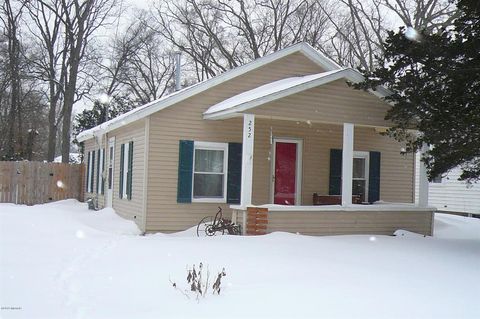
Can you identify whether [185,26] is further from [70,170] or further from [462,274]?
[462,274]

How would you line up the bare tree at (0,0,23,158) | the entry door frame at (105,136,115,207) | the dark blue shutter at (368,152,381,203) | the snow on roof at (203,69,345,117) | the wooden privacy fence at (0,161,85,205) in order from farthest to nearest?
the bare tree at (0,0,23,158)
the wooden privacy fence at (0,161,85,205)
the entry door frame at (105,136,115,207)
the dark blue shutter at (368,152,381,203)
the snow on roof at (203,69,345,117)

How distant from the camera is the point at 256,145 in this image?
1363 cm

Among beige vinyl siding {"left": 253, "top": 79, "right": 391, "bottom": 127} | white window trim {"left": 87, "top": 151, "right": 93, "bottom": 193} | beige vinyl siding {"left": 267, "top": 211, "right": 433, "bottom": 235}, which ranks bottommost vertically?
beige vinyl siding {"left": 267, "top": 211, "right": 433, "bottom": 235}

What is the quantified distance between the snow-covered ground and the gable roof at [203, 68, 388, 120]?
9.22ft

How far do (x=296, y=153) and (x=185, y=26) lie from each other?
23.7 meters

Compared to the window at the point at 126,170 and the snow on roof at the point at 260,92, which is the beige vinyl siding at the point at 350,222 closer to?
the snow on roof at the point at 260,92

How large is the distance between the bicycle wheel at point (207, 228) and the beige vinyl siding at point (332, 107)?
2.76 meters

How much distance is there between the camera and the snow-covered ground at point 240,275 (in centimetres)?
575

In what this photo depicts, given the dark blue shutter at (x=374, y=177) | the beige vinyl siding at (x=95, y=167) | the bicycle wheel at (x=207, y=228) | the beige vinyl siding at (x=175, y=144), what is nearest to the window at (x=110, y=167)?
the beige vinyl siding at (x=95, y=167)

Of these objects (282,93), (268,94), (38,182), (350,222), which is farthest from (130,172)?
(38,182)

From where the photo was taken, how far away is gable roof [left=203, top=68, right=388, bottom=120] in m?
11.4

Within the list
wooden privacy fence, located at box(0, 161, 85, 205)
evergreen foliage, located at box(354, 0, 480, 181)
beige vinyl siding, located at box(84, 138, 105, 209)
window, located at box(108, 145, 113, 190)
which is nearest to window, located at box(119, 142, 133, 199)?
window, located at box(108, 145, 113, 190)

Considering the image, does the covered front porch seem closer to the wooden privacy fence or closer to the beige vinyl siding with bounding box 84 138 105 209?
the beige vinyl siding with bounding box 84 138 105 209

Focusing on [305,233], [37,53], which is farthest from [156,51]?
[305,233]
